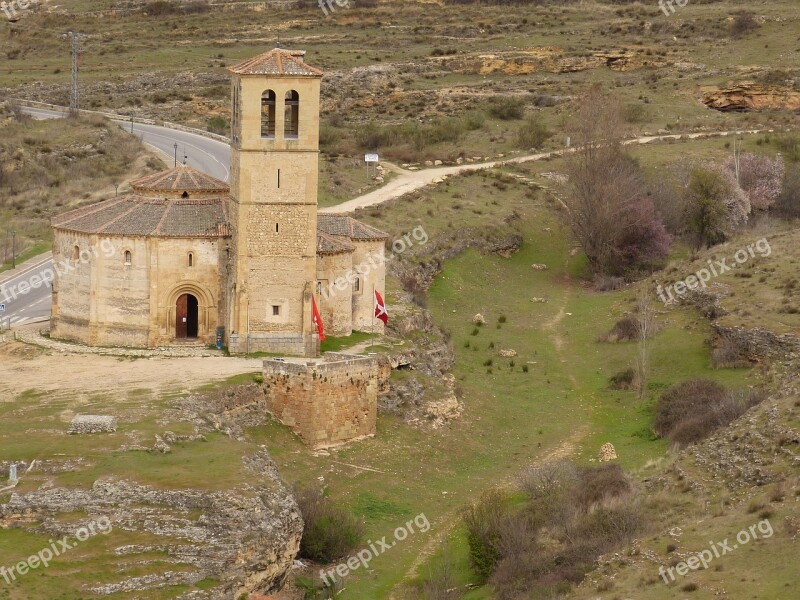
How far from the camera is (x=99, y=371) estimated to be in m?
45.1

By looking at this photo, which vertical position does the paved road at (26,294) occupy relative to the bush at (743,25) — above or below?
below

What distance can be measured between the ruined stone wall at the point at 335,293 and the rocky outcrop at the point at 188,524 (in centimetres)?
1289

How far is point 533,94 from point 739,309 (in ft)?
164

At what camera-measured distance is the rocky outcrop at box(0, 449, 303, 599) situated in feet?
115

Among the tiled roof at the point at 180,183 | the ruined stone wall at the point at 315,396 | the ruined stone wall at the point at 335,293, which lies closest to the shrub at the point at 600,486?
the ruined stone wall at the point at 315,396

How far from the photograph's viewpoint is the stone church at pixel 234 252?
47.0 meters

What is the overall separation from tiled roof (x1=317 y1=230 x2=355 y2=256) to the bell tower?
80.5 inches

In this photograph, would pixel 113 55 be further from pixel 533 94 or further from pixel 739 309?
pixel 739 309

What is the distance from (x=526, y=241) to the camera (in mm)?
73812

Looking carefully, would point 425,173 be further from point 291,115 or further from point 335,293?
point 291,115

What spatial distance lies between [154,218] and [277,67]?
5638mm

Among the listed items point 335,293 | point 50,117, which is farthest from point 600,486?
point 50,117

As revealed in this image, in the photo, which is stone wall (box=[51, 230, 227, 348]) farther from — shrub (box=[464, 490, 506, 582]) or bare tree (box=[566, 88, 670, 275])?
bare tree (box=[566, 88, 670, 275])

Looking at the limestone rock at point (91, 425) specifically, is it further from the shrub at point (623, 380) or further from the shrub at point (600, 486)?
the shrub at point (623, 380)
